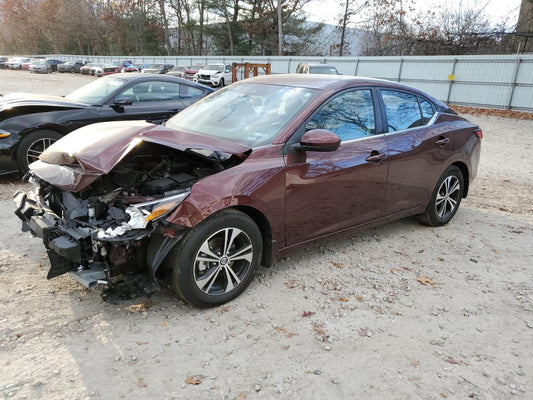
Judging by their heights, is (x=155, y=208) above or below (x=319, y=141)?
below

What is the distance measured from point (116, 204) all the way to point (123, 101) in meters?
4.41

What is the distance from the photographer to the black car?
19.3ft

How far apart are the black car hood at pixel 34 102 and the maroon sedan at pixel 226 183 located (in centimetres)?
308

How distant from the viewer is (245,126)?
3660mm

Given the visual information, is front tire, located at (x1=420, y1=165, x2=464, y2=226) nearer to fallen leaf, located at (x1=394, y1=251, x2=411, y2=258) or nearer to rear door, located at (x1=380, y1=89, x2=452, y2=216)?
rear door, located at (x1=380, y1=89, x2=452, y2=216)

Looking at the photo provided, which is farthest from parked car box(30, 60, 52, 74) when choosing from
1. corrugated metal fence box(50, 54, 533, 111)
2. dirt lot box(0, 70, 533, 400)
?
dirt lot box(0, 70, 533, 400)

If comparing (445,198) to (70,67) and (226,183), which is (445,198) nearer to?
(226,183)

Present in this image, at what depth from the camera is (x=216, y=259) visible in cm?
313

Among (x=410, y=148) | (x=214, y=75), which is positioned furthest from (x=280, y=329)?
(x=214, y=75)

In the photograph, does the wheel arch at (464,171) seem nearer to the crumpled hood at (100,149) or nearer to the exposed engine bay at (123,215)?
the crumpled hood at (100,149)

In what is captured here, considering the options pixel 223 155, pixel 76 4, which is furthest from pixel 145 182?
pixel 76 4

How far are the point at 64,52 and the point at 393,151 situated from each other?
3073 inches

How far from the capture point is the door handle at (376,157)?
394 cm

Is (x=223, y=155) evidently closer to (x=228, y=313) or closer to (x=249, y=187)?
(x=249, y=187)
